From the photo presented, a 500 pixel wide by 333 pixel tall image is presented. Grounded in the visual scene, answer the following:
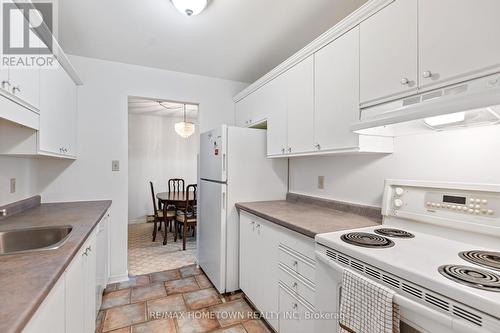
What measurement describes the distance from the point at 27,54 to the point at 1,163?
2.87 ft

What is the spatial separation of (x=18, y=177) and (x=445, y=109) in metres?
2.95

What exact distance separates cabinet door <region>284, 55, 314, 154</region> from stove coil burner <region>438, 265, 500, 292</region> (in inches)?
45.4

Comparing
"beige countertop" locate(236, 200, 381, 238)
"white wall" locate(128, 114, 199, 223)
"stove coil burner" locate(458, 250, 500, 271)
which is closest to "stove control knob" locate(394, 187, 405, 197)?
"beige countertop" locate(236, 200, 381, 238)

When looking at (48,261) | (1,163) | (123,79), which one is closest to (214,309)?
(48,261)

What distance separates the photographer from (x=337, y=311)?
1174 mm

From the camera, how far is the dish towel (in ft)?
2.88

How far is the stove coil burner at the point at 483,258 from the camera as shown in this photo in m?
0.91

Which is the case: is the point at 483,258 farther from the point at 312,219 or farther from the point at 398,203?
the point at 312,219

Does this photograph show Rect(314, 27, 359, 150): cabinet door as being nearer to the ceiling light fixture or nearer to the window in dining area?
the ceiling light fixture

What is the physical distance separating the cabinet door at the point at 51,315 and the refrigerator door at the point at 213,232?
4.71ft

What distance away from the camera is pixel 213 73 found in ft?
9.89

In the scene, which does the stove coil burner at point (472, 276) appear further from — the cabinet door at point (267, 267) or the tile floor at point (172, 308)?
the tile floor at point (172, 308)

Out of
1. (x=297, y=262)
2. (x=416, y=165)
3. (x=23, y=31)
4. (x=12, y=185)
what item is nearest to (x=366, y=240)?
(x=297, y=262)

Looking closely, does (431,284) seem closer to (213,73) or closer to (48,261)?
(48,261)
